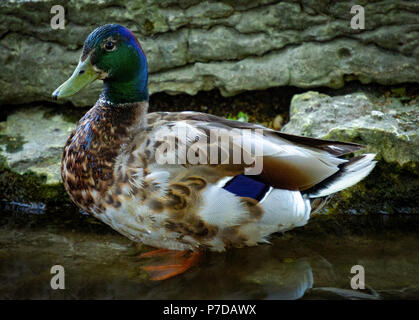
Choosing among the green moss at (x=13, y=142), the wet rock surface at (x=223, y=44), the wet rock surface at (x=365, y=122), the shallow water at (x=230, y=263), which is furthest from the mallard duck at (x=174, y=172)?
the wet rock surface at (x=223, y=44)

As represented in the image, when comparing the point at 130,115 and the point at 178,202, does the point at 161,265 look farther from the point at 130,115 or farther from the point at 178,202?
the point at 130,115

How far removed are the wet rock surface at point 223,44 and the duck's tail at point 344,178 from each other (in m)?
1.48

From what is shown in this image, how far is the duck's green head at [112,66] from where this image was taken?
322 cm

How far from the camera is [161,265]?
3.42 m

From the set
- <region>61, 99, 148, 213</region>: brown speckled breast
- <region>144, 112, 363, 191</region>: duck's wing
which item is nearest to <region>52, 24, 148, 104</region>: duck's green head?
<region>61, 99, 148, 213</region>: brown speckled breast

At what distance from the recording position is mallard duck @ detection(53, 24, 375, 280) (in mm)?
3160

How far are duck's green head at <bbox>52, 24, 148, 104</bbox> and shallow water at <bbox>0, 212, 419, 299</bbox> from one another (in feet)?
3.62

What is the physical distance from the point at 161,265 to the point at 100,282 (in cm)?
44

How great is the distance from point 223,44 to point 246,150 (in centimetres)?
178

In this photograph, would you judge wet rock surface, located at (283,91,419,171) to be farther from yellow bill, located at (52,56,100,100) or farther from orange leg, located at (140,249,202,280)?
yellow bill, located at (52,56,100,100)

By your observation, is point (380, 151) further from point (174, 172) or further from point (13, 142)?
point (13, 142)

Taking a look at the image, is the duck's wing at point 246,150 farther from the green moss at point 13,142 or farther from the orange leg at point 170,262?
the green moss at point 13,142

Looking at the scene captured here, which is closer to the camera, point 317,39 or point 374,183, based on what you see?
point 374,183

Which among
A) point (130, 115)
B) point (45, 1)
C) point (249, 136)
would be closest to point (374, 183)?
point (249, 136)
